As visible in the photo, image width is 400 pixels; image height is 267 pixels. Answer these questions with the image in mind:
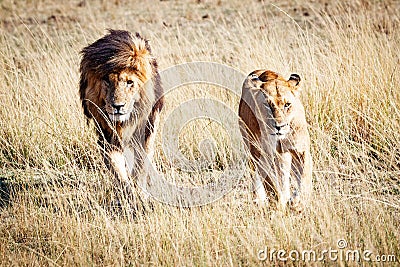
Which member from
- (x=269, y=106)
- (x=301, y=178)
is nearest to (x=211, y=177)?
(x=301, y=178)

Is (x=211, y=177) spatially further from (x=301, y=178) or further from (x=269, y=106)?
(x=269, y=106)

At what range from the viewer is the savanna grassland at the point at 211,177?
12.5ft

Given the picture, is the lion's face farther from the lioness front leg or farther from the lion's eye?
the lioness front leg

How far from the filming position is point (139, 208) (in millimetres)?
4555

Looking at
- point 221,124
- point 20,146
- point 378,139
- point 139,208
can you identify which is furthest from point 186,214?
point 20,146

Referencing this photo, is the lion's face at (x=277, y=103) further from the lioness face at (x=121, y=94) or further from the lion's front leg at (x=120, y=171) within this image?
the lion's front leg at (x=120, y=171)

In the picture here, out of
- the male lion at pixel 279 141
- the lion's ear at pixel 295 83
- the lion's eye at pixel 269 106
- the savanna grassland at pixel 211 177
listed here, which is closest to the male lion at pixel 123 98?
the savanna grassland at pixel 211 177

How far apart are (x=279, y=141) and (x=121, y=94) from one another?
1.37 m

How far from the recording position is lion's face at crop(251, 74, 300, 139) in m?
4.17

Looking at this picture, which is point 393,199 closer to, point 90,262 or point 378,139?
point 378,139

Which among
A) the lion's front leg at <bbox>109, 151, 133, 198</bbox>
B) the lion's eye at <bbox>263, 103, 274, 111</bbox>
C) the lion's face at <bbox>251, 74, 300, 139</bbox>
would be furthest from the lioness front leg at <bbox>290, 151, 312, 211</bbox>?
the lion's front leg at <bbox>109, 151, 133, 198</bbox>

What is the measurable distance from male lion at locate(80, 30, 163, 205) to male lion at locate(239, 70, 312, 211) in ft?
3.26

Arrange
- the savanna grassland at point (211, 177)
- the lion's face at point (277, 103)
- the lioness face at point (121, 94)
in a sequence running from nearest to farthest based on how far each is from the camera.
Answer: the savanna grassland at point (211, 177), the lion's face at point (277, 103), the lioness face at point (121, 94)

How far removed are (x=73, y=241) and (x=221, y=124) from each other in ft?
7.13
